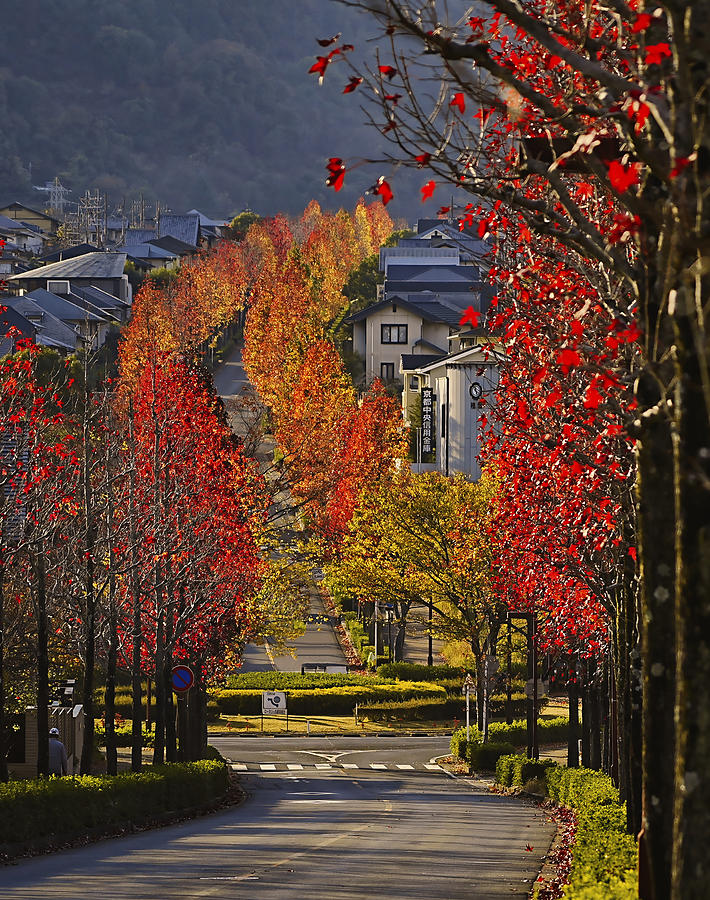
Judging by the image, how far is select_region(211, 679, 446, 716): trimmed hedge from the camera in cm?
5250

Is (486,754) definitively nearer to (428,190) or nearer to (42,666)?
(42,666)

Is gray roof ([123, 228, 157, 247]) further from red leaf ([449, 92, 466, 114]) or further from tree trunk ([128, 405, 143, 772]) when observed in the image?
red leaf ([449, 92, 466, 114])

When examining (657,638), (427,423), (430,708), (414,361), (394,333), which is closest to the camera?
(657,638)

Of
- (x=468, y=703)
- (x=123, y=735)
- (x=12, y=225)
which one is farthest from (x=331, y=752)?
(x=12, y=225)

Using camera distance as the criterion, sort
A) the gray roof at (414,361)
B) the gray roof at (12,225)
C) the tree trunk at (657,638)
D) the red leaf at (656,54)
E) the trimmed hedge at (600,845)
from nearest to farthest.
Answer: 1. the red leaf at (656,54)
2. the tree trunk at (657,638)
3. the trimmed hedge at (600,845)
4. the gray roof at (414,361)
5. the gray roof at (12,225)

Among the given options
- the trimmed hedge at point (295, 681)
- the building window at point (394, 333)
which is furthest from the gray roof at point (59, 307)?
the trimmed hedge at point (295, 681)

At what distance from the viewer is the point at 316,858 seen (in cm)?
1836

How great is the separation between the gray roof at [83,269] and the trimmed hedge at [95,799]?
96.4 metres

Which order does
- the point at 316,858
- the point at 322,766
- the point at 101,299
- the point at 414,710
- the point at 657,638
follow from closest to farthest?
the point at 657,638, the point at 316,858, the point at 322,766, the point at 414,710, the point at 101,299

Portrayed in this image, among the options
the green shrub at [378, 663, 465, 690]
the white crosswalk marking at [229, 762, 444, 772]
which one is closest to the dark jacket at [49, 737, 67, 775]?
the white crosswalk marking at [229, 762, 444, 772]

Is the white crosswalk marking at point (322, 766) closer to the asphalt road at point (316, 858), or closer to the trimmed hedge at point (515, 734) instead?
the trimmed hedge at point (515, 734)

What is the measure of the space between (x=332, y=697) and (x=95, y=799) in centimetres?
3118

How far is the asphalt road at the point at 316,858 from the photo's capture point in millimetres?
15422

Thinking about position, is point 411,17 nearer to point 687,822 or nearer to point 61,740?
point 687,822
